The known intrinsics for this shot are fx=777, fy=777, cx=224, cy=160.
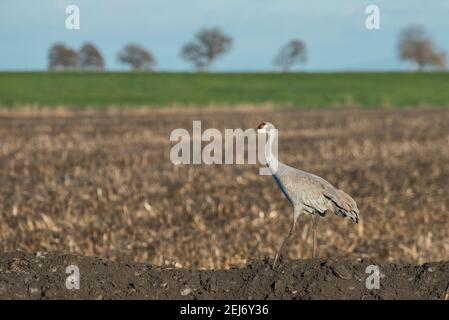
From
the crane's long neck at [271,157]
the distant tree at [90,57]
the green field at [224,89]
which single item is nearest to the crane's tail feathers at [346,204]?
the crane's long neck at [271,157]

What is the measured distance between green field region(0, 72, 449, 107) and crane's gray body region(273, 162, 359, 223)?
61.6 m

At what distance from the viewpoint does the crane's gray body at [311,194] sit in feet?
15.1

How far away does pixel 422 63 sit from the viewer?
413ft

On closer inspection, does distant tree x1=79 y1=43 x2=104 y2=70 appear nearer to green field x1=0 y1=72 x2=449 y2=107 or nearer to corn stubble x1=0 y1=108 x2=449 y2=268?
green field x1=0 y1=72 x2=449 y2=107

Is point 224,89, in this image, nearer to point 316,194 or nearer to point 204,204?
point 204,204

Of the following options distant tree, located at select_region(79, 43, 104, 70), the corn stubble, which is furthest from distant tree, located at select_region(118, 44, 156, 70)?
the corn stubble

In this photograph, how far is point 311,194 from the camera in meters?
4.64

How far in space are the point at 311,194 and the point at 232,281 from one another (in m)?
1.08

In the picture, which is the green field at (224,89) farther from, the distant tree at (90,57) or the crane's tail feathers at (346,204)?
the crane's tail feathers at (346,204)

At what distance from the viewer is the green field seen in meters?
72.6

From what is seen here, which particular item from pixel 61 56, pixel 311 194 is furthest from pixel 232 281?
pixel 61 56
